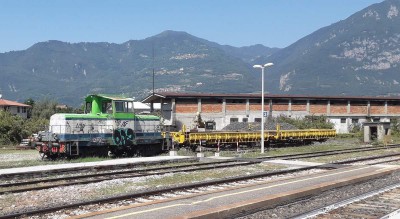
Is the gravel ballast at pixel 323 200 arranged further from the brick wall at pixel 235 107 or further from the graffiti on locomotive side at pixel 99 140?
the brick wall at pixel 235 107

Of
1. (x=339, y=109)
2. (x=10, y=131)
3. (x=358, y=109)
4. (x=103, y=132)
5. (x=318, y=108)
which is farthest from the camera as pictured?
(x=358, y=109)

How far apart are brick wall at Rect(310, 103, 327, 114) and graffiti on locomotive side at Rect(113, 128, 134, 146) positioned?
3881cm

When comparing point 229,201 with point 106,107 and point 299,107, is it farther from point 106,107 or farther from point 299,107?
point 299,107

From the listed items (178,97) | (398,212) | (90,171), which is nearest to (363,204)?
(398,212)

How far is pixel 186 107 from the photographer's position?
177 feet

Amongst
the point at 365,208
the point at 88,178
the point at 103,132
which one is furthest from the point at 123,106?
the point at 365,208

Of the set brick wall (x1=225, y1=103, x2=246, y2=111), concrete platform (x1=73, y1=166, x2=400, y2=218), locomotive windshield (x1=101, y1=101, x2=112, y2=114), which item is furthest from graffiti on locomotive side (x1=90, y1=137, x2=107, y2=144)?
brick wall (x1=225, y1=103, x2=246, y2=111)

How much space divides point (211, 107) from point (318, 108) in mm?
14697

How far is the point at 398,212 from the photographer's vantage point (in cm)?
994

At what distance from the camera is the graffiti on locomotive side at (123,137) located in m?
25.4

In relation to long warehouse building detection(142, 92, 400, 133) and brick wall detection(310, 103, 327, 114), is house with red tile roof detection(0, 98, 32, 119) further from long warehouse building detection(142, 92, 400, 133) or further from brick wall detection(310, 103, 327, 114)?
brick wall detection(310, 103, 327, 114)

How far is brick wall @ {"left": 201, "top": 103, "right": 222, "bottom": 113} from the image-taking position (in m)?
54.9

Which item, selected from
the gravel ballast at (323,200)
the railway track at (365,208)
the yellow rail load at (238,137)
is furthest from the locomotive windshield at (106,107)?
the railway track at (365,208)

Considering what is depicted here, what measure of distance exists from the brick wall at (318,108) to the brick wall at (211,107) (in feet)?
41.5
